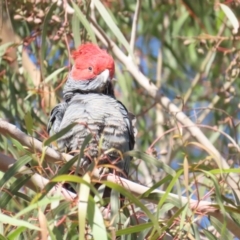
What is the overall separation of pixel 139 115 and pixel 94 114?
2.78ft

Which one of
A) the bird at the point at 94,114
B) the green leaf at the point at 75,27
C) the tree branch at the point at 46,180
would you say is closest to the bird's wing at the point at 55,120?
the bird at the point at 94,114

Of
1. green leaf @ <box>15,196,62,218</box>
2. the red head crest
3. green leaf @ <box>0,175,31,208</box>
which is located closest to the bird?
the red head crest

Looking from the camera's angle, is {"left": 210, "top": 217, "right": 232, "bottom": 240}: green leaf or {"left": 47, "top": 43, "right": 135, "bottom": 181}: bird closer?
{"left": 210, "top": 217, "right": 232, "bottom": 240}: green leaf

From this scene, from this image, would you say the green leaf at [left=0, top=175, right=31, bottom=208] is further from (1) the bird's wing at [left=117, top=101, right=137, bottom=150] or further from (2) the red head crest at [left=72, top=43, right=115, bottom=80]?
(2) the red head crest at [left=72, top=43, right=115, bottom=80]

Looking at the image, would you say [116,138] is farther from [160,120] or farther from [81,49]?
[160,120]

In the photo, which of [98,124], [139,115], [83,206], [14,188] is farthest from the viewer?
[139,115]

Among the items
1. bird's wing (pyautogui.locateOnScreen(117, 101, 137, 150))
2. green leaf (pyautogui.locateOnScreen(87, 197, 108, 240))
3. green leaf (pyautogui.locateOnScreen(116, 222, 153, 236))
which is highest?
green leaf (pyautogui.locateOnScreen(87, 197, 108, 240))

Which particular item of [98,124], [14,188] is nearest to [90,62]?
[98,124]

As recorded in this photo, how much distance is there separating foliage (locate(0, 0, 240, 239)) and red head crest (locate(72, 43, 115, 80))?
0.05m

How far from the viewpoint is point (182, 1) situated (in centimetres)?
403

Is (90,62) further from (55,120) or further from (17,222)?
(17,222)

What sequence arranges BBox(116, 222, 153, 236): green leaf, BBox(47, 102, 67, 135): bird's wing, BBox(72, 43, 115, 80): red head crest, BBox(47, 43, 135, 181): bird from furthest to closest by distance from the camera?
BBox(72, 43, 115, 80): red head crest < BBox(47, 102, 67, 135): bird's wing < BBox(47, 43, 135, 181): bird < BBox(116, 222, 153, 236): green leaf

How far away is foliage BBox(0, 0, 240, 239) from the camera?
7.25ft

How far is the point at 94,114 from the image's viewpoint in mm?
2971
